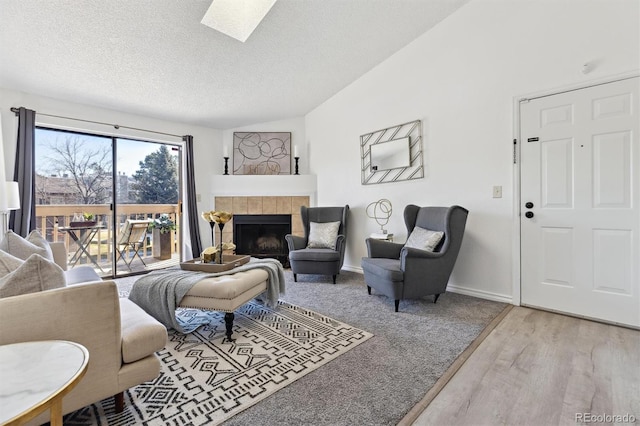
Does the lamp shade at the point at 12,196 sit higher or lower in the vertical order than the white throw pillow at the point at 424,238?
higher

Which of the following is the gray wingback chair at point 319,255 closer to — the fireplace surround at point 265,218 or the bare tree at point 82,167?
the fireplace surround at point 265,218

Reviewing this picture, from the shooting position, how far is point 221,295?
200 centimetres

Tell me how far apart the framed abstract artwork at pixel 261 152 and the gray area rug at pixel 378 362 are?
2.61m

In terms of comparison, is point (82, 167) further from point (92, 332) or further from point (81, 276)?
point (92, 332)

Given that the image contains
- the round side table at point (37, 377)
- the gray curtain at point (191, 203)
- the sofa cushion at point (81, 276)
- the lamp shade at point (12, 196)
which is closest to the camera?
the round side table at point (37, 377)

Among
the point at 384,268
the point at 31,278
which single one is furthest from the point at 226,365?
the point at 384,268

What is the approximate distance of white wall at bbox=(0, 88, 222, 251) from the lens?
313cm

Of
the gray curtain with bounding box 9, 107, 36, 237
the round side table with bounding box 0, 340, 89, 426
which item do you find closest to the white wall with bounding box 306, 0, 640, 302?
the round side table with bounding box 0, 340, 89, 426

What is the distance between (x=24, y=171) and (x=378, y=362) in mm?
4153

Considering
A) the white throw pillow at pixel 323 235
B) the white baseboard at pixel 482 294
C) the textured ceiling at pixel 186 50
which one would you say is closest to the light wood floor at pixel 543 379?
the white baseboard at pixel 482 294

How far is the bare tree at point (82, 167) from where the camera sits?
11.8 ft

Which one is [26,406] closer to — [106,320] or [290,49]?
[106,320]

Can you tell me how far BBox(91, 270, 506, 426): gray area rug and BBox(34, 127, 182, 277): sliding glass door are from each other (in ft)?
8.96

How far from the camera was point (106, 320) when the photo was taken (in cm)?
122
